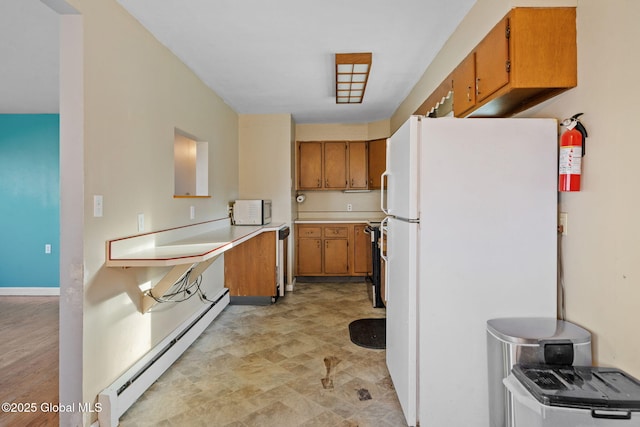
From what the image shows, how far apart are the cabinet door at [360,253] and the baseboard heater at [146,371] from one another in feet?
7.90

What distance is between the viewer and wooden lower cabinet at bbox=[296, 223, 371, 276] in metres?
4.80

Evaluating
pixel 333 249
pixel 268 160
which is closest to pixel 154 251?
pixel 268 160

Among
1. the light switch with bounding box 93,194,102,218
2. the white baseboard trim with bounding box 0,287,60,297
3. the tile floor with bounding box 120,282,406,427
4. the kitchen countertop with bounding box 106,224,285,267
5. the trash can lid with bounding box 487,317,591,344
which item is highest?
the light switch with bounding box 93,194,102,218

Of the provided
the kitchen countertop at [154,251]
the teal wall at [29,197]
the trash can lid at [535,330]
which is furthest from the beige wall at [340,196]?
the trash can lid at [535,330]

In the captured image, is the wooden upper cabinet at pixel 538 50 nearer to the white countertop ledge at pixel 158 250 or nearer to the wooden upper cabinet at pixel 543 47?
the wooden upper cabinet at pixel 543 47

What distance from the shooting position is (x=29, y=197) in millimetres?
4117

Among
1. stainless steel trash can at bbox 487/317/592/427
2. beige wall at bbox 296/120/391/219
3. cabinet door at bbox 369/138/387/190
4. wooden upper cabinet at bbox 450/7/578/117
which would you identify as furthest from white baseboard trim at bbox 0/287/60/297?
wooden upper cabinet at bbox 450/7/578/117

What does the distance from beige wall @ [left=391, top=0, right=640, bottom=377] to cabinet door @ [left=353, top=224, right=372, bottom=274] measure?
3.27 m

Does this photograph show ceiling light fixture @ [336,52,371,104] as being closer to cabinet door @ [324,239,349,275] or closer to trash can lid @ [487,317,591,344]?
cabinet door @ [324,239,349,275]

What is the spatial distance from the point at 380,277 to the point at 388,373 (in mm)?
1399

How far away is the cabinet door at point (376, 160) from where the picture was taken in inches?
188

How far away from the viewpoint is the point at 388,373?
2264 mm

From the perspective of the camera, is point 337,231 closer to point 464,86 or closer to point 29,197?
point 464,86

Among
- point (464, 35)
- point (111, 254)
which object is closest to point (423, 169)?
point (464, 35)
